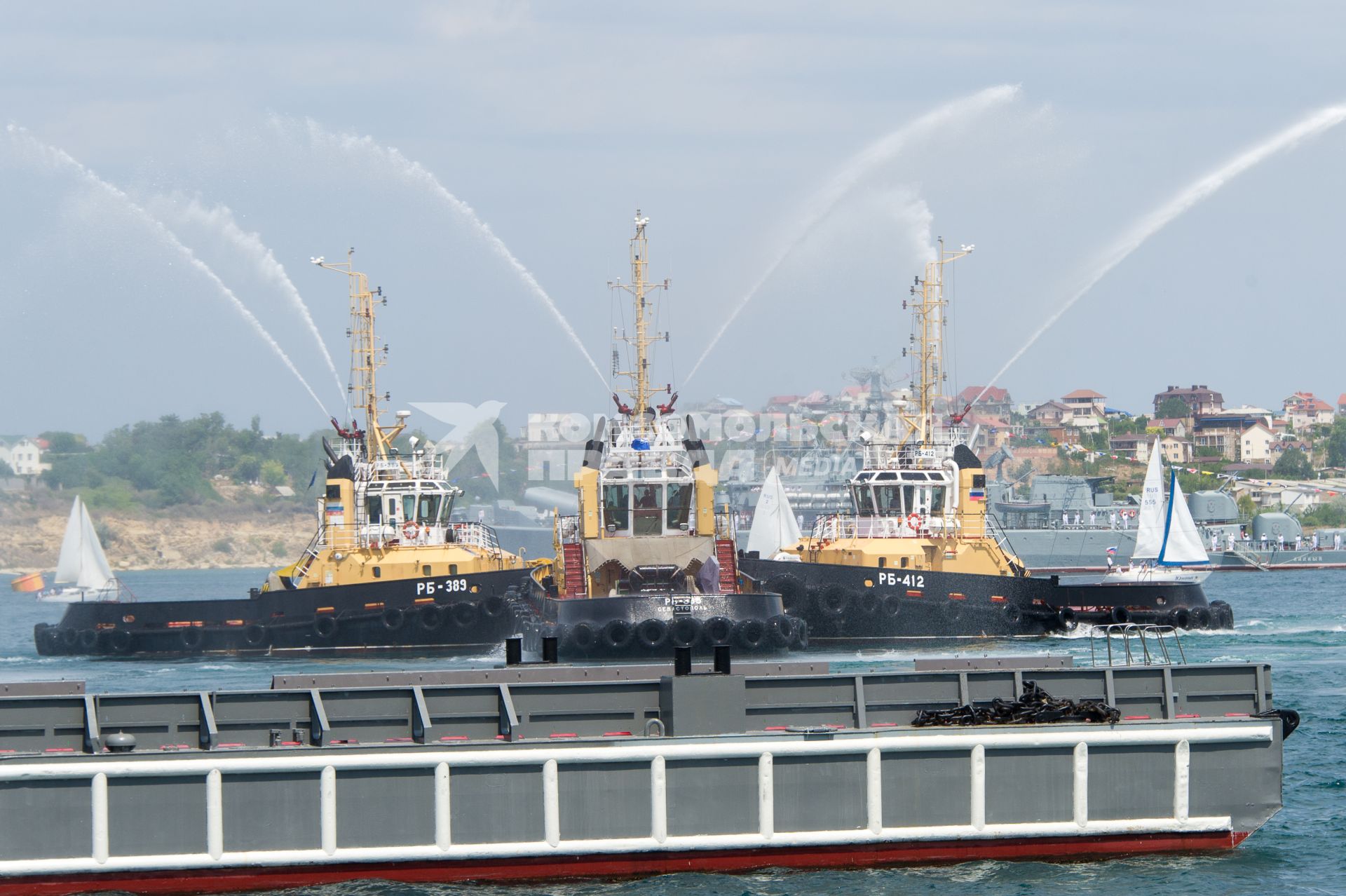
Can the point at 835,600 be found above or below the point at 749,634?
above

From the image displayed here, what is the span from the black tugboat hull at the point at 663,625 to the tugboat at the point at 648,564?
0.03m

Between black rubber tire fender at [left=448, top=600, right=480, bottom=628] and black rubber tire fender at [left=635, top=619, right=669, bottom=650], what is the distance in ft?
33.5

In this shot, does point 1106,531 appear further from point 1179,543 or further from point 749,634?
point 749,634

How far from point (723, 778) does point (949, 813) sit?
2.49 metres

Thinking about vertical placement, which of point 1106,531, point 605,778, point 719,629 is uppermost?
point 1106,531

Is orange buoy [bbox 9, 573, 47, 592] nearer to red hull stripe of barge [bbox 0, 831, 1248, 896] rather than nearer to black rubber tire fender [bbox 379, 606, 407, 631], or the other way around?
black rubber tire fender [bbox 379, 606, 407, 631]

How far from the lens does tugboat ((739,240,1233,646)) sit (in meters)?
54.9

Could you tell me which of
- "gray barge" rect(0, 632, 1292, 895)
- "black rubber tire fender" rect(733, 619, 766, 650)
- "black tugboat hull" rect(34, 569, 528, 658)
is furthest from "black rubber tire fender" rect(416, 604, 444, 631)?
"gray barge" rect(0, 632, 1292, 895)

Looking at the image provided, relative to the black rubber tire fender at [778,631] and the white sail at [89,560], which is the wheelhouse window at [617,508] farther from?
the white sail at [89,560]

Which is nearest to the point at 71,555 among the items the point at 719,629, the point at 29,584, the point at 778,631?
the point at 719,629

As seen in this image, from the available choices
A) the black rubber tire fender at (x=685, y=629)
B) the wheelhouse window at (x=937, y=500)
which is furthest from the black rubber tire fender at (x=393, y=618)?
the wheelhouse window at (x=937, y=500)

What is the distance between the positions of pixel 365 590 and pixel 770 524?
82.7 feet

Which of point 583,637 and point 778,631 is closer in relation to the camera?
point 583,637

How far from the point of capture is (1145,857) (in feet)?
64.4
